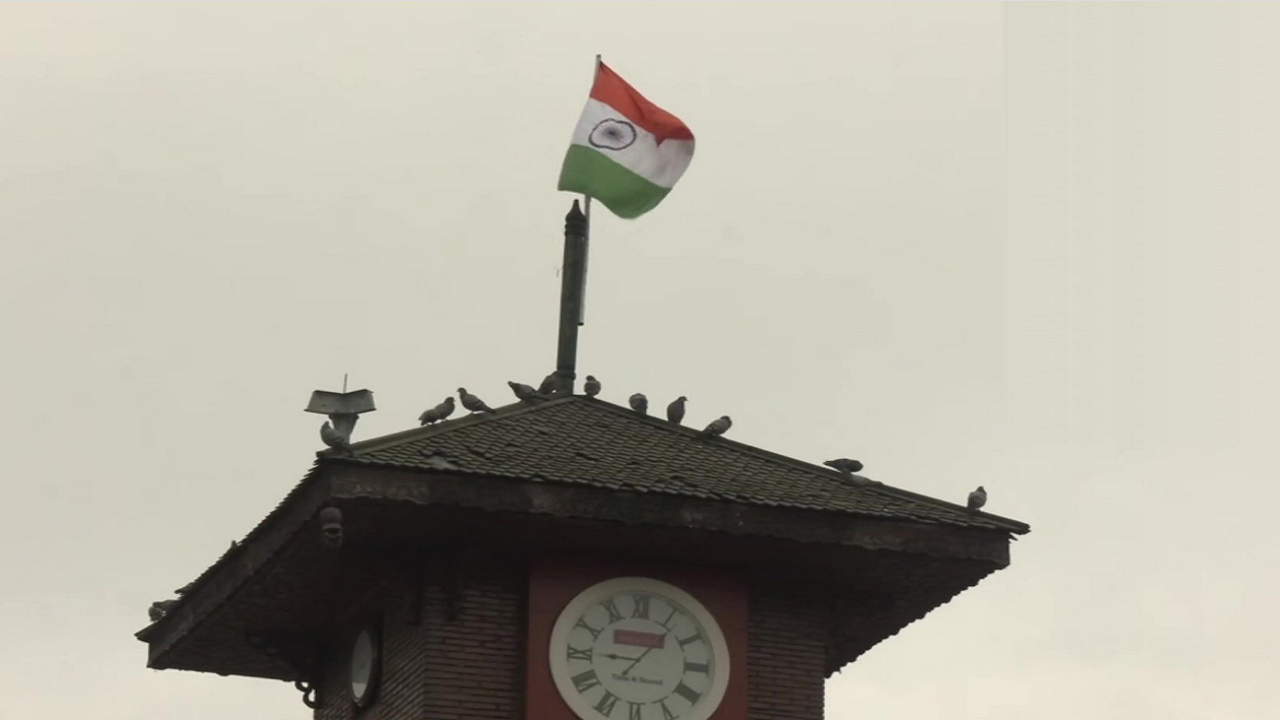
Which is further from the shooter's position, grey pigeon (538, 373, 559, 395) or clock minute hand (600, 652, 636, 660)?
grey pigeon (538, 373, 559, 395)

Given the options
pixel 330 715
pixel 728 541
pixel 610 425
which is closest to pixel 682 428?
pixel 610 425

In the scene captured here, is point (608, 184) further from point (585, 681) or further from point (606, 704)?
point (606, 704)

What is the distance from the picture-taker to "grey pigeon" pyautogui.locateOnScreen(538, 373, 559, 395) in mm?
29141

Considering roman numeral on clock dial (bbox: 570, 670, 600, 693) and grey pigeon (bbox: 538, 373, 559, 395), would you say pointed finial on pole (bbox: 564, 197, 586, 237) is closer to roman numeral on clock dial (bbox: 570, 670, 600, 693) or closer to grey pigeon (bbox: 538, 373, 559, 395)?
grey pigeon (bbox: 538, 373, 559, 395)

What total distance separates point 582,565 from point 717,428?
2.60 metres

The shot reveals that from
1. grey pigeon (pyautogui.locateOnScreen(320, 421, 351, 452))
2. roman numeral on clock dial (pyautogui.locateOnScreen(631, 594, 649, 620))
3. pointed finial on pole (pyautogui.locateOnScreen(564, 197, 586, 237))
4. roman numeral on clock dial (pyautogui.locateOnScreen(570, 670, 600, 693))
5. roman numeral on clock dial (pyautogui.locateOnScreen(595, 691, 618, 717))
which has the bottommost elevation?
roman numeral on clock dial (pyautogui.locateOnScreen(595, 691, 618, 717))

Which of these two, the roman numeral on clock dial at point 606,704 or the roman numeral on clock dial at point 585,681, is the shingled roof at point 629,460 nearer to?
the roman numeral on clock dial at point 585,681

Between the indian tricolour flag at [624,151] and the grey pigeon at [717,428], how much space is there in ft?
9.77

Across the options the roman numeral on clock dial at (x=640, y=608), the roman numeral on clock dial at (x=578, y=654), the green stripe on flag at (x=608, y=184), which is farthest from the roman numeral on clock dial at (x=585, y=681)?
the green stripe on flag at (x=608, y=184)

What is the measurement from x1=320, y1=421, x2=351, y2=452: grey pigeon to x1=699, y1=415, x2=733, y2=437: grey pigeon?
426 centimetres

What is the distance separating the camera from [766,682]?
88.3 ft

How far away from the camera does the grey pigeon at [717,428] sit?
28.5 metres

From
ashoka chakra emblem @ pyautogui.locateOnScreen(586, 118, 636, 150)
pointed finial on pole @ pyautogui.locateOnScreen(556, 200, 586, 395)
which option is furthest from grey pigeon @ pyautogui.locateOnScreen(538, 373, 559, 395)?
ashoka chakra emblem @ pyautogui.locateOnScreen(586, 118, 636, 150)

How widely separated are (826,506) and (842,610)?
1818 millimetres
